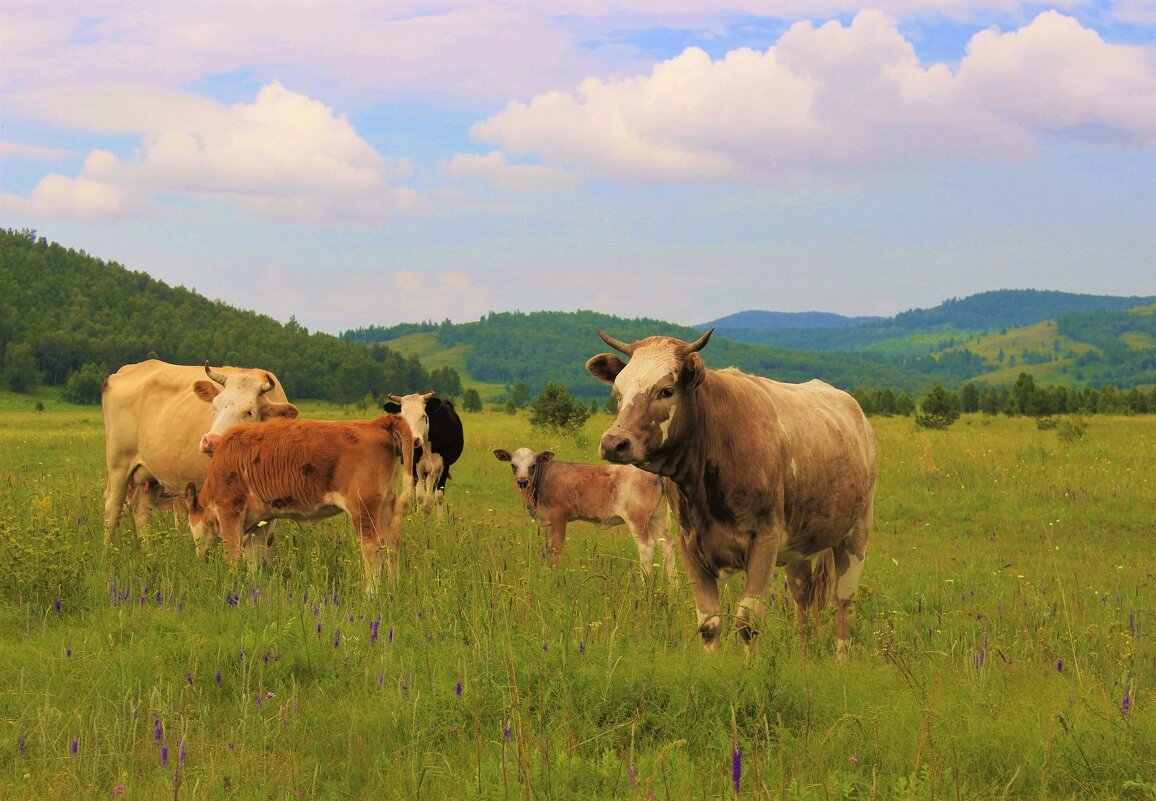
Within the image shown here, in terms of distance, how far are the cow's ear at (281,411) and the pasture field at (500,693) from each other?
1.89 metres

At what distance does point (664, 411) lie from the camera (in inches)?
236

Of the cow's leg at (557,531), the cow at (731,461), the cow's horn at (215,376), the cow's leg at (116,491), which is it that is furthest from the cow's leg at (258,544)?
the cow's leg at (557,531)

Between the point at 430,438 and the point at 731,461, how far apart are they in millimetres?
10955

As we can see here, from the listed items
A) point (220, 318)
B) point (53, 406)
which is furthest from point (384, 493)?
point (220, 318)

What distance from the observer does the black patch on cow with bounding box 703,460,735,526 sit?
20.9 feet

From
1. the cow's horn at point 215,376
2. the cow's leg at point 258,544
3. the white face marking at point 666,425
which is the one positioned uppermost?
the cow's horn at point 215,376

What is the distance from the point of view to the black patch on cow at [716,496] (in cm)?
637

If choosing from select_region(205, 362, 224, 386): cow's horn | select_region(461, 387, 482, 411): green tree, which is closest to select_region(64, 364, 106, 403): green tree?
select_region(461, 387, 482, 411): green tree

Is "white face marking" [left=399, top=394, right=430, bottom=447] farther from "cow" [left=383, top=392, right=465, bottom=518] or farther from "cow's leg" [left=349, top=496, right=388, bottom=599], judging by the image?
"cow's leg" [left=349, top=496, right=388, bottom=599]

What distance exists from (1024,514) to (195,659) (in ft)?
48.3

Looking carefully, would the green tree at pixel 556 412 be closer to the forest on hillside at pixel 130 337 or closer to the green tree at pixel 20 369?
the forest on hillside at pixel 130 337

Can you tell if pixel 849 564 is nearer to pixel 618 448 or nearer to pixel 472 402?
pixel 618 448

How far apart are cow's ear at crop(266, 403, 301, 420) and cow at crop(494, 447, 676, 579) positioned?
3.81m

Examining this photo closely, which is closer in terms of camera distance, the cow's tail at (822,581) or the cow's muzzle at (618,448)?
the cow's muzzle at (618,448)
